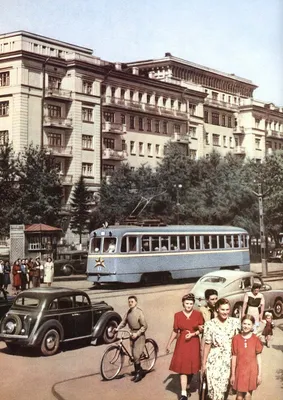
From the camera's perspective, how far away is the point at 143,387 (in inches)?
332

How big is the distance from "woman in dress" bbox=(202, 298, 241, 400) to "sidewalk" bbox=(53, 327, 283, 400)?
1022mm

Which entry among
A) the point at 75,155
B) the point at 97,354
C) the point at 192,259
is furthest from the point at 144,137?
the point at 97,354

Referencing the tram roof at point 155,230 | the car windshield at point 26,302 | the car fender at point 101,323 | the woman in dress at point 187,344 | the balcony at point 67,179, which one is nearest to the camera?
the woman in dress at point 187,344

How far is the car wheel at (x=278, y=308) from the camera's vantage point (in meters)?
14.3

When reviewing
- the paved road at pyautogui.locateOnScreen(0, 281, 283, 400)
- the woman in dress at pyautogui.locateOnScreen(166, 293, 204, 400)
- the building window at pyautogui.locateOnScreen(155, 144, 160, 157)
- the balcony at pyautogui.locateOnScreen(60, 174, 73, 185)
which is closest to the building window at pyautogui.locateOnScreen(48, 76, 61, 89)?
the balcony at pyautogui.locateOnScreen(60, 174, 73, 185)

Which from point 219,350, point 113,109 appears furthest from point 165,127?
point 219,350

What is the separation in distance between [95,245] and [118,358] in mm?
13860

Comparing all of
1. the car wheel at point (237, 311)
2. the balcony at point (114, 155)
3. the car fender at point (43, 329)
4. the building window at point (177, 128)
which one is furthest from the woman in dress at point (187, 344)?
the building window at point (177, 128)

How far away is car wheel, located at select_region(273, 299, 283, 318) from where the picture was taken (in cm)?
1426

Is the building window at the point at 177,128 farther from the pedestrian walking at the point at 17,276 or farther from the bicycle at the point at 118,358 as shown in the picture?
the bicycle at the point at 118,358

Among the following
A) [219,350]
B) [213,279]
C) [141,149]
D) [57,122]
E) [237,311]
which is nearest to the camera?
[219,350]

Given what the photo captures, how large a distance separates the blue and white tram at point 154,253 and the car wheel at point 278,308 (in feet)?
27.3

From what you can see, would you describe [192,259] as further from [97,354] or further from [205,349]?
[205,349]

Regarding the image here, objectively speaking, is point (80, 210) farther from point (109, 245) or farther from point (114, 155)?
point (109, 245)
